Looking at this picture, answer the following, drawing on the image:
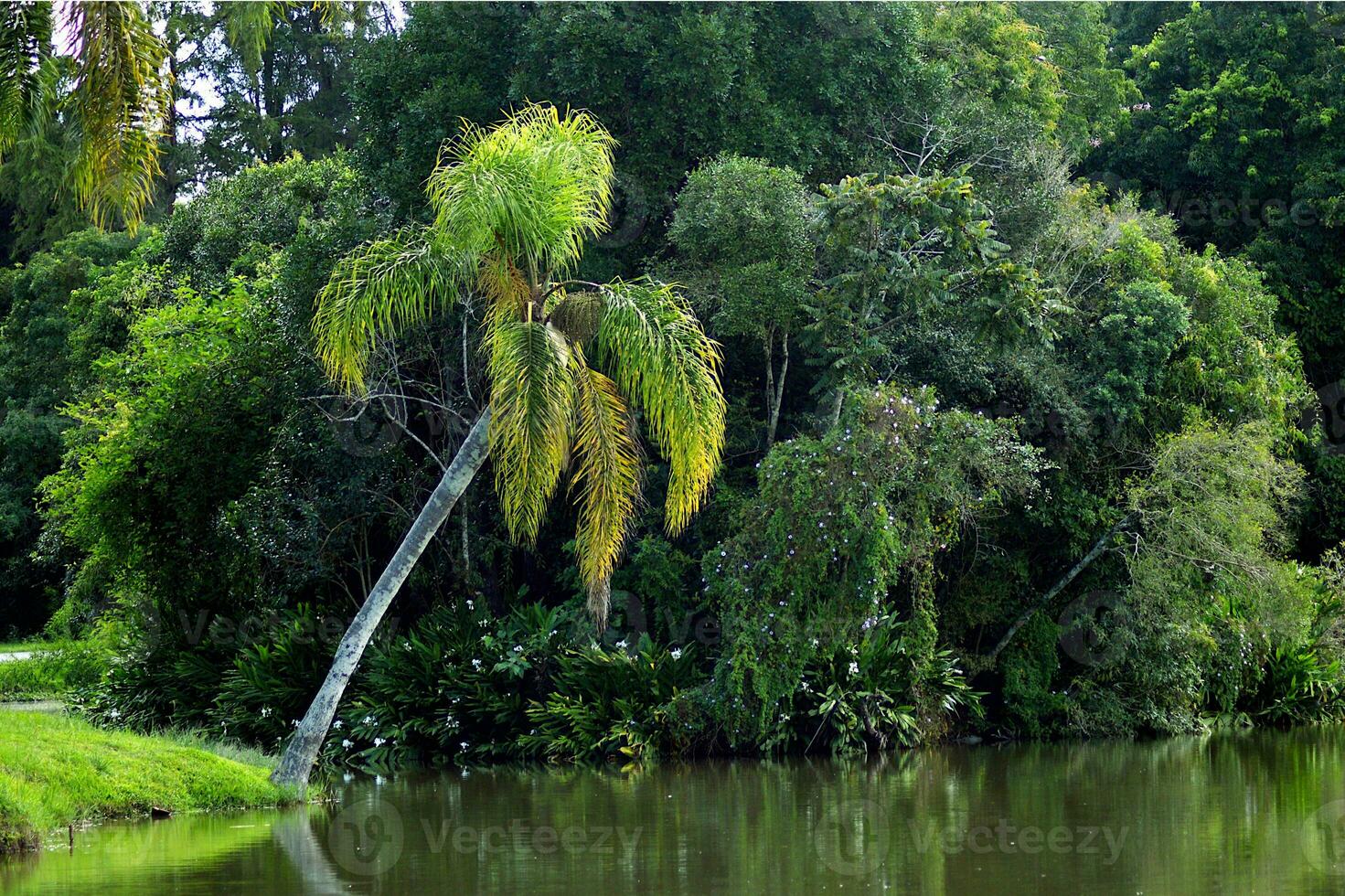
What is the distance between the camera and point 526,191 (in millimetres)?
13867

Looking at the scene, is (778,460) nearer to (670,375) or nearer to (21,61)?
(670,375)

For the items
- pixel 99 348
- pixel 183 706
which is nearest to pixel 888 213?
pixel 183 706

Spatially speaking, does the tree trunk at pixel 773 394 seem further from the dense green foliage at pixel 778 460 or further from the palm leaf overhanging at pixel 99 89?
the palm leaf overhanging at pixel 99 89

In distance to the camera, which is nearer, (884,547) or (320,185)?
(884,547)

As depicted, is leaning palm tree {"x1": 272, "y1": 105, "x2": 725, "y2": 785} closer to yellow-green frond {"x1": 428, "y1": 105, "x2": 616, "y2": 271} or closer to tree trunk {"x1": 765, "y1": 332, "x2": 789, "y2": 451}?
yellow-green frond {"x1": 428, "y1": 105, "x2": 616, "y2": 271}

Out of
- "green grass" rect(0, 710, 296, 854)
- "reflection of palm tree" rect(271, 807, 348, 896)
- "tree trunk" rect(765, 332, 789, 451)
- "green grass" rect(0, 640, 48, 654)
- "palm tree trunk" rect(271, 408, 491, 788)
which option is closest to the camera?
"reflection of palm tree" rect(271, 807, 348, 896)

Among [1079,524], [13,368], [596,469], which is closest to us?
[596,469]

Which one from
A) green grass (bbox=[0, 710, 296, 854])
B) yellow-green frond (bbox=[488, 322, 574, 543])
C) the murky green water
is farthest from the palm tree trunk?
yellow-green frond (bbox=[488, 322, 574, 543])

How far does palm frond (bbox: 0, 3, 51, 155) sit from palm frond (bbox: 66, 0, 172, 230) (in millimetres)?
405

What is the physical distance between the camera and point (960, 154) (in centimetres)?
2227

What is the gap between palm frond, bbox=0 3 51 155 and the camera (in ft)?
44.9

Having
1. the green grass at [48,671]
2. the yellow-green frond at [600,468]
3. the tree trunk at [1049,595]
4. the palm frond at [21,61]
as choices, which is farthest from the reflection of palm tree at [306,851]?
the green grass at [48,671]

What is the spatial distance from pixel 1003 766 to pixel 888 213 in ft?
22.3

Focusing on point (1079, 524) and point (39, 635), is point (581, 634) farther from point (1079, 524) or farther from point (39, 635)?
point (39, 635)
